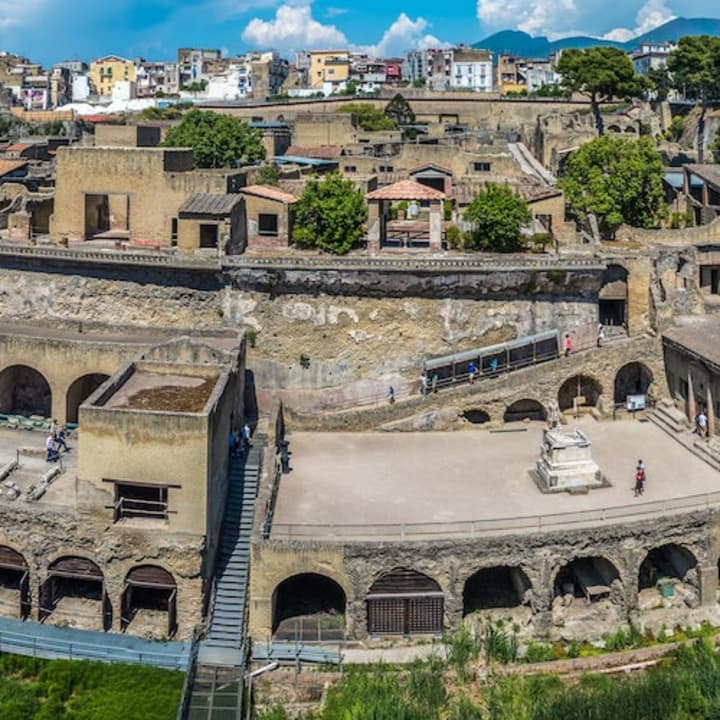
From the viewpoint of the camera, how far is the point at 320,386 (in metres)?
35.8

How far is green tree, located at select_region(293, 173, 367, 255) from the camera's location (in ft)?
129

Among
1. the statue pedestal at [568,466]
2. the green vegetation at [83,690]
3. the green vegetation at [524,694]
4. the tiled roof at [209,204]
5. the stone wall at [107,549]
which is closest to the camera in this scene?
the green vegetation at [524,694]

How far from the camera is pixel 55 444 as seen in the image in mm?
28750

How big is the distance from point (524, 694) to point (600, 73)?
5146 cm

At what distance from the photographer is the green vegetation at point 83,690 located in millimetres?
21531

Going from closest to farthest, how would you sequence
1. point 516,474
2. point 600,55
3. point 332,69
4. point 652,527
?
point 652,527 → point 516,474 → point 600,55 → point 332,69

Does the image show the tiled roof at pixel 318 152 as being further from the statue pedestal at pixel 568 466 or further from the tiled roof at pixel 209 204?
the statue pedestal at pixel 568 466

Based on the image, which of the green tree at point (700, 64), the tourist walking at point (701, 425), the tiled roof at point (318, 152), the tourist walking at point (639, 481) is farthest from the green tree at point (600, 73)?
the tourist walking at point (639, 481)

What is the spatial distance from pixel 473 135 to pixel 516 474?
145 ft

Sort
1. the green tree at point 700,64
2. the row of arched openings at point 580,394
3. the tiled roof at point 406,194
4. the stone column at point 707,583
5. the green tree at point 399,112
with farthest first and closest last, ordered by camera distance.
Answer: the green tree at point 399,112 < the green tree at point 700,64 < the tiled roof at point 406,194 < the row of arched openings at point 580,394 < the stone column at point 707,583

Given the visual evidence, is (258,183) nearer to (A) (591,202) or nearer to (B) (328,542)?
(A) (591,202)

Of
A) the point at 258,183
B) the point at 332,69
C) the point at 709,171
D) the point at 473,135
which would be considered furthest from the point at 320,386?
the point at 332,69

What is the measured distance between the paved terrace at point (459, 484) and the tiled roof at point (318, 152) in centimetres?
3195

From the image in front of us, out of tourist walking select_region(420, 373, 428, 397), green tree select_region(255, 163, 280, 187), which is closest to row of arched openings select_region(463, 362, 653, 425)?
tourist walking select_region(420, 373, 428, 397)
